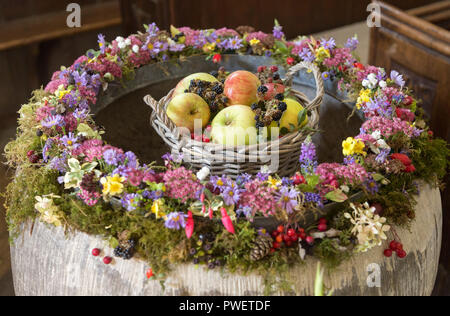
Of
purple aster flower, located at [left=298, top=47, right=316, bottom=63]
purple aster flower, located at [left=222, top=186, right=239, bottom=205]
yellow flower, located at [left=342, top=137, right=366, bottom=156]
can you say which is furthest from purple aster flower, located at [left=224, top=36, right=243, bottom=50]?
purple aster flower, located at [left=222, top=186, right=239, bottom=205]

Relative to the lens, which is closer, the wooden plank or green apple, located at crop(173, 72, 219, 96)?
green apple, located at crop(173, 72, 219, 96)

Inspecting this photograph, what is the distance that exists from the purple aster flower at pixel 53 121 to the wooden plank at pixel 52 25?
95.5 inches

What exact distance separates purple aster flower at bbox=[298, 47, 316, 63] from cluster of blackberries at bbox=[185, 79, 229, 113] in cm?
43

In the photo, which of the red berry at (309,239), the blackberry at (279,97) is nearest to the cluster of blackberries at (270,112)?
the blackberry at (279,97)

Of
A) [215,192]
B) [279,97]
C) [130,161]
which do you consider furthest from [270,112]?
[130,161]

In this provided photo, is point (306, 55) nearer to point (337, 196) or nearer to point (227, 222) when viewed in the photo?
point (337, 196)

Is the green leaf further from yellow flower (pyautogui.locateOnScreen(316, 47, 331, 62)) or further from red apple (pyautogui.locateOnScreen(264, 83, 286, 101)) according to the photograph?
yellow flower (pyautogui.locateOnScreen(316, 47, 331, 62))

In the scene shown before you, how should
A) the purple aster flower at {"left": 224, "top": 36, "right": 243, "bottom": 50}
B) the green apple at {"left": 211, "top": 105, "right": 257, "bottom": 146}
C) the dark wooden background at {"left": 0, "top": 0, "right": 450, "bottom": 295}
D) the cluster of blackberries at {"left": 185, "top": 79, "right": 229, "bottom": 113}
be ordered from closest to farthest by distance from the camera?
the green apple at {"left": 211, "top": 105, "right": 257, "bottom": 146}
the cluster of blackberries at {"left": 185, "top": 79, "right": 229, "bottom": 113}
the purple aster flower at {"left": 224, "top": 36, "right": 243, "bottom": 50}
the dark wooden background at {"left": 0, "top": 0, "right": 450, "bottom": 295}

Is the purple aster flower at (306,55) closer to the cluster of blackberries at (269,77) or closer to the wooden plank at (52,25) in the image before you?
the cluster of blackberries at (269,77)

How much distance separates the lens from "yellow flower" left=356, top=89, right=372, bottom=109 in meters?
1.56

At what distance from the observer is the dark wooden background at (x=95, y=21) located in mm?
3545
